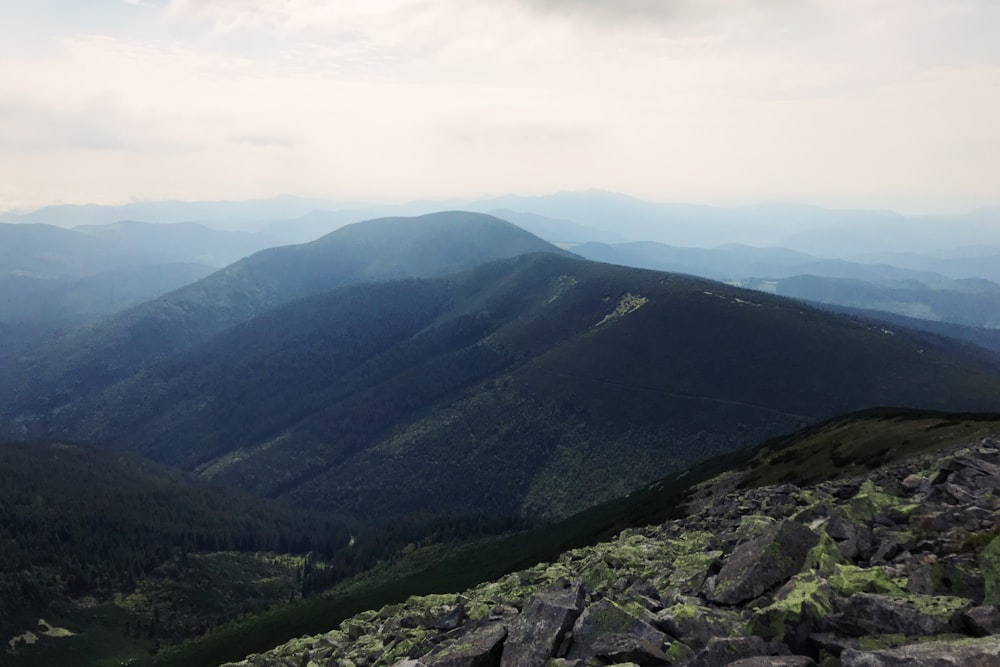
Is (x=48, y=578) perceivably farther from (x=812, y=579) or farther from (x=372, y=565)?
(x=812, y=579)

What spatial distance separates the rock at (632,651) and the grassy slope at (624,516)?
6379 centimetres

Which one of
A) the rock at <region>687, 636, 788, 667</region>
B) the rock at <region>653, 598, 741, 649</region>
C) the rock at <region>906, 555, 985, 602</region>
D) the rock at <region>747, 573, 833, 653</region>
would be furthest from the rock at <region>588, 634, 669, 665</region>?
the rock at <region>906, 555, 985, 602</region>

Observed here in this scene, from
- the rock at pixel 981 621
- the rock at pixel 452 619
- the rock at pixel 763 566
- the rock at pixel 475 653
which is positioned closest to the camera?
the rock at pixel 981 621

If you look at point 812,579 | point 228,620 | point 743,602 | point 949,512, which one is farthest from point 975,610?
point 228,620

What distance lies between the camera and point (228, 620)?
164875 millimetres

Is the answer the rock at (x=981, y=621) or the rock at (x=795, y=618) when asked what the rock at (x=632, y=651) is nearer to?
the rock at (x=795, y=618)

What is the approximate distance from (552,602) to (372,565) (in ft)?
598

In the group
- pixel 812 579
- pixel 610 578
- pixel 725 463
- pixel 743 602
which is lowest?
pixel 725 463

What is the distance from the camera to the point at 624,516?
113 metres

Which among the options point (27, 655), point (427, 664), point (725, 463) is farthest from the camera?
point (27, 655)

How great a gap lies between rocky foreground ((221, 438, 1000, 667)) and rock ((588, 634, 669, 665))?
5 cm

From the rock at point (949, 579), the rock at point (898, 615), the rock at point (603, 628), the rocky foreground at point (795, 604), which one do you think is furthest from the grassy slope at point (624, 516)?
the rock at point (603, 628)

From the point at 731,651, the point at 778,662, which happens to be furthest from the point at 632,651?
the point at 778,662

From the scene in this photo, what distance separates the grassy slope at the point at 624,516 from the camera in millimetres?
78562
